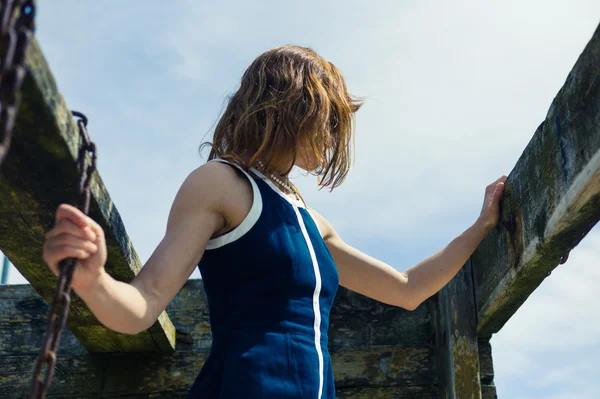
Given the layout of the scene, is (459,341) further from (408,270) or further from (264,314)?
(264,314)

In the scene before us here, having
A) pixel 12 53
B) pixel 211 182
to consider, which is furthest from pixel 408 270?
pixel 12 53

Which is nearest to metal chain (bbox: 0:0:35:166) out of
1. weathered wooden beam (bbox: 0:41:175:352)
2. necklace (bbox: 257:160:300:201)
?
weathered wooden beam (bbox: 0:41:175:352)

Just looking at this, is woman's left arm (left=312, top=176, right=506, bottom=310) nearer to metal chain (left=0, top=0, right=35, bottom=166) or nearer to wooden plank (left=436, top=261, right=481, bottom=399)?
wooden plank (left=436, top=261, right=481, bottom=399)

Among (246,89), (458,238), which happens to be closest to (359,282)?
(458,238)

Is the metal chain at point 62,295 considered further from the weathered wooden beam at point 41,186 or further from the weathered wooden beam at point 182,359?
the weathered wooden beam at point 182,359

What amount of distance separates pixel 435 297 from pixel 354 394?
0.53m

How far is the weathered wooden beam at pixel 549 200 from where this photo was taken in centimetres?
177

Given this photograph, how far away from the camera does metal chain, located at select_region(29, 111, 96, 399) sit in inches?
48.2

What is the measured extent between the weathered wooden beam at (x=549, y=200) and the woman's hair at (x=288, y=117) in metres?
0.56

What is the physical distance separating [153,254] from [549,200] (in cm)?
109

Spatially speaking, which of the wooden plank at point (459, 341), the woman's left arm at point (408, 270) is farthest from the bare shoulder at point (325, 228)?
the wooden plank at point (459, 341)

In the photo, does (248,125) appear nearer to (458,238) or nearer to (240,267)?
(240,267)

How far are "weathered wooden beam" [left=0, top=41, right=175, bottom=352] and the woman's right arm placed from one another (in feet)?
0.56

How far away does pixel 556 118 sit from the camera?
200 cm
